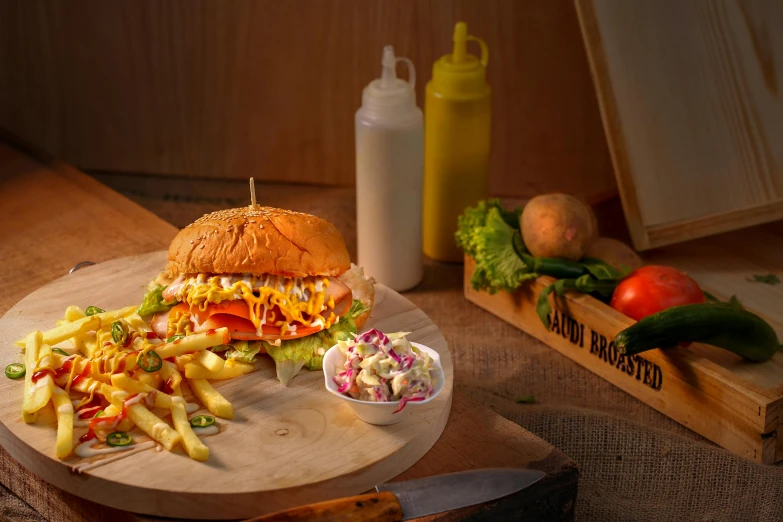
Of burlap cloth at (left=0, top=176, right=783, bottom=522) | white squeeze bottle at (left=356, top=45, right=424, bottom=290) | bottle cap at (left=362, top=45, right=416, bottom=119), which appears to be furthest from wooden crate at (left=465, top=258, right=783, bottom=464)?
bottle cap at (left=362, top=45, right=416, bottom=119)

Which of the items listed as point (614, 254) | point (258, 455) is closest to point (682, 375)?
point (614, 254)

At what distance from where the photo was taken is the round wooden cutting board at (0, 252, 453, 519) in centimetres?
219

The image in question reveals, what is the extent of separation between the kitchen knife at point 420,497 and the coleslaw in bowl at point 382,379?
0.20 meters

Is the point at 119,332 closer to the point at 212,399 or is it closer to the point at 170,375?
the point at 170,375

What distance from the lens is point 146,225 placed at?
3.81 meters

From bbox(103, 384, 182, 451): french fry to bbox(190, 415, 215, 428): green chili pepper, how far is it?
0.07m

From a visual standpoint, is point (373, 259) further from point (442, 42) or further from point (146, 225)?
point (442, 42)

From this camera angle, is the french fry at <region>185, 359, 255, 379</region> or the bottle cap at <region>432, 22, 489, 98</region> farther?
the bottle cap at <region>432, 22, 489, 98</region>

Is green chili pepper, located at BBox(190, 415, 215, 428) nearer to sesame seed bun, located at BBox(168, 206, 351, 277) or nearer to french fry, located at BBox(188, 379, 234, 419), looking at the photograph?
french fry, located at BBox(188, 379, 234, 419)

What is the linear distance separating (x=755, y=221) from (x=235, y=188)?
2.47m

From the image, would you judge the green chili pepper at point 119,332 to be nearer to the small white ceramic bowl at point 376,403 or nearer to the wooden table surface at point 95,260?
the wooden table surface at point 95,260

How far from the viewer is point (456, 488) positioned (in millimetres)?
2219

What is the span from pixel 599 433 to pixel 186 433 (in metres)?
1.22

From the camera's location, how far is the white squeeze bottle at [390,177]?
3.59 m
